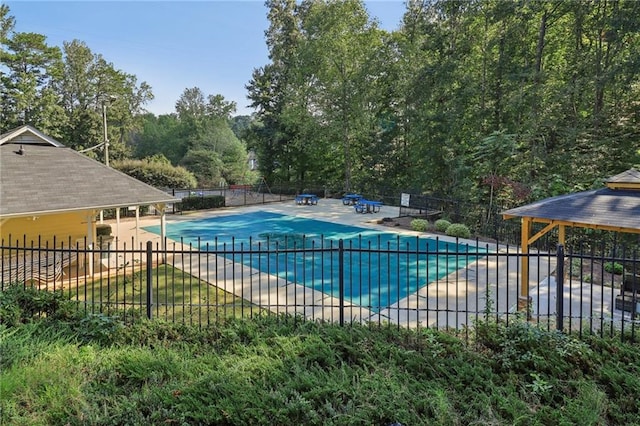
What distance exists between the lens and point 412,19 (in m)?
24.5

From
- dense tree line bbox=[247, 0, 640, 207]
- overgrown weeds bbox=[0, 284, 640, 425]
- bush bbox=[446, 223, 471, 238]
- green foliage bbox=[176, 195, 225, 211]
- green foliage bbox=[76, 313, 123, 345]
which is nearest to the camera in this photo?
overgrown weeds bbox=[0, 284, 640, 425]

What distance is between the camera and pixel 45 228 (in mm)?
9656

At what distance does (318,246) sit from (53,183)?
839 centimetres

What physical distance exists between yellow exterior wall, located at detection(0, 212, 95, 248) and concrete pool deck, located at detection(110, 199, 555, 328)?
1.29 meters

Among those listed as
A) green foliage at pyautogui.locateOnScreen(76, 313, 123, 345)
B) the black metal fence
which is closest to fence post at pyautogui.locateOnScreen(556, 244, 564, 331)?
the black metal fence

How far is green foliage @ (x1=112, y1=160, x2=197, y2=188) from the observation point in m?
23.5

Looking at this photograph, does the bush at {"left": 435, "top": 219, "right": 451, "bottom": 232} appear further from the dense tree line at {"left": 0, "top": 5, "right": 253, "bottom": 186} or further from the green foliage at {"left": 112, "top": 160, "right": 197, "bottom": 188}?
the green foliage at {"left": 112, "top": 160, "right": 197, "bottom": 188}

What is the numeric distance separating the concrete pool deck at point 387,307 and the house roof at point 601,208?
96cm

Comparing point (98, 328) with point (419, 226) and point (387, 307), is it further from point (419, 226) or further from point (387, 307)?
point (419, 226)

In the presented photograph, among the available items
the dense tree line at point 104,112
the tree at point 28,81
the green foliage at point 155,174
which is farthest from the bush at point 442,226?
the tree at point 28,81

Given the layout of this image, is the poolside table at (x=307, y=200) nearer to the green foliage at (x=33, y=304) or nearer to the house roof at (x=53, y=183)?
the house roof at (x=53, y=183)

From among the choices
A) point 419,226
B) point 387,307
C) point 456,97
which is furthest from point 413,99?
point 387,307

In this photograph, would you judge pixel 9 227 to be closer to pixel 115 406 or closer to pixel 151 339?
pixel 151 339

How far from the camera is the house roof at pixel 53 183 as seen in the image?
8.16 m
